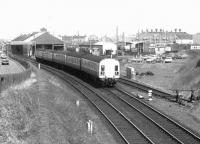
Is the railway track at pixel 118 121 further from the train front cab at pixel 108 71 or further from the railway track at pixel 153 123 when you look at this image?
the train front cab at pixel 108 71

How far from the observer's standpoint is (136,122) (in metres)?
25.6

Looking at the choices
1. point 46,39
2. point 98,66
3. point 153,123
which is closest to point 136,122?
point 153,123

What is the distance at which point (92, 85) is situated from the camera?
45.3 metres

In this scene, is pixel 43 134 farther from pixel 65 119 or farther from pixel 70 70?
pixel 70 70

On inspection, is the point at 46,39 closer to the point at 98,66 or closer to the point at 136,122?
the point at 98,66

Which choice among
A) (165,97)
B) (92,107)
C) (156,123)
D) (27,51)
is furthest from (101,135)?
(27,51)

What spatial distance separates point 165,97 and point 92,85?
12047mm

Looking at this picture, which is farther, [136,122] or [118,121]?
[118,121]

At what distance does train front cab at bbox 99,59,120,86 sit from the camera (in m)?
41.5

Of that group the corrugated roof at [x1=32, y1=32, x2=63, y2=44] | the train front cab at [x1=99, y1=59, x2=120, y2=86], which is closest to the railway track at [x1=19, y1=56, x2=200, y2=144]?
the train front cab at [x1=99, y1=59, x2=120, y2=86]

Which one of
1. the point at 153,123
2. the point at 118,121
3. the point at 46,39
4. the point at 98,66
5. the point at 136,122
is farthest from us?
the point at 46,39

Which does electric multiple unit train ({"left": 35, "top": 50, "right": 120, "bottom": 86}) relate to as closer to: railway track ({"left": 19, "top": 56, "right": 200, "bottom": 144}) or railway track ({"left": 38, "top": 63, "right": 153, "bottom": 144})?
railway track ({"left": 38, "top": 63, "right": 153, "bottom": 144})

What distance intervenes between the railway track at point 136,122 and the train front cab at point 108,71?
409 cm

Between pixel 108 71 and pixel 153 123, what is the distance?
17.2 meters
